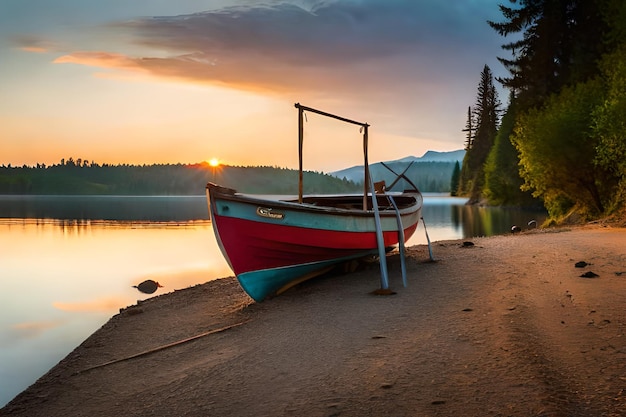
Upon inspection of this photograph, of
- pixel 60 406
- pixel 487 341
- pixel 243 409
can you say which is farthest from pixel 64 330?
pixel 487 341

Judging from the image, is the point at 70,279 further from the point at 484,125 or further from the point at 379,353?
the point at 484,125

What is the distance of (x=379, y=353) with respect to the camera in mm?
7008

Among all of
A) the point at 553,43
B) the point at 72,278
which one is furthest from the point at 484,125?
the point at 72,278

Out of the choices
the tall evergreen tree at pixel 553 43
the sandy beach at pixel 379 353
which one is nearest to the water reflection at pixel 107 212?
the tall evergreen tree at pixel 553 43

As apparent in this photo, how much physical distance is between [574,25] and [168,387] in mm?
33505

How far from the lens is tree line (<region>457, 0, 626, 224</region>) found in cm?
2169

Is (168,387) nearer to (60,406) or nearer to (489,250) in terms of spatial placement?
(60,406)

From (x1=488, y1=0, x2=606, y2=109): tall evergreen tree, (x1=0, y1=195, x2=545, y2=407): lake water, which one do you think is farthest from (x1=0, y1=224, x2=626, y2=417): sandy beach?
(x1=488, y1=0, x2=606, y2=109): tall evergreen tree

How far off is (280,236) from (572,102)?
20207 mm

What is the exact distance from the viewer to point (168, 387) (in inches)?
277

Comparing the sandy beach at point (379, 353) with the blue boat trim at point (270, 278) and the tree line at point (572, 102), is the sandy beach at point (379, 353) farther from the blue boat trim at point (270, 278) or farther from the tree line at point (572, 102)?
the tree line at point (572, 102)

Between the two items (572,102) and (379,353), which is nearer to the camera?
(379,353)

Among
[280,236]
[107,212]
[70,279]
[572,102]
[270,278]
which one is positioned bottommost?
[70,279]

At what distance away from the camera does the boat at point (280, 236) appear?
36.8ft
